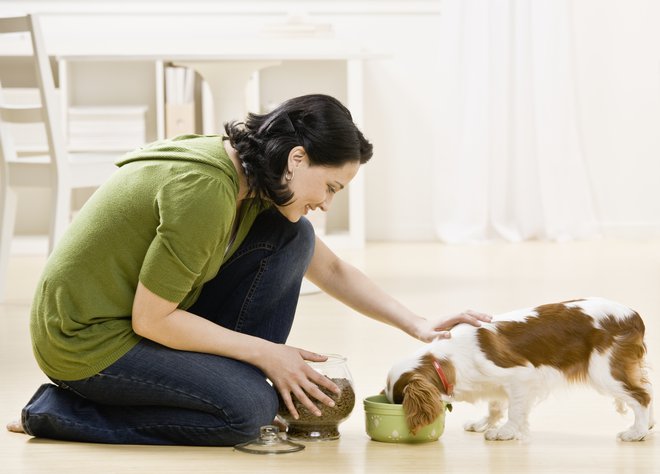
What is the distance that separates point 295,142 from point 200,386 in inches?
15.6

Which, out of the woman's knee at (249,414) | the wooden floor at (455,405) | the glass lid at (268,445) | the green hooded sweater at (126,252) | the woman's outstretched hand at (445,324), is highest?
the green hooded sweater at (126,252)

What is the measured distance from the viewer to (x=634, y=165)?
5.14m

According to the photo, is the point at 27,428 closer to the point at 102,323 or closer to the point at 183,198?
the point at 102,323

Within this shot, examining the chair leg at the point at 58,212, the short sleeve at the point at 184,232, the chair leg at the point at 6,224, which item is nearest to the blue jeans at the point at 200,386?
the short sleeve at the point at 184,232

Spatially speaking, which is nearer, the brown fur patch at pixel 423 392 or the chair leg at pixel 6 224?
the brown fur patch at pixel 423 392

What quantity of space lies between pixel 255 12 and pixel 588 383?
11.7 ft

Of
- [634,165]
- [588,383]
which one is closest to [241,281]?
[588,383]

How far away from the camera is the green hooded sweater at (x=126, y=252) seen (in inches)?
60.2

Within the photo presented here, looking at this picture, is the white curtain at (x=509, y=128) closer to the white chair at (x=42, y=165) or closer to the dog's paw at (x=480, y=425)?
the white chair at (x=42, y=165)

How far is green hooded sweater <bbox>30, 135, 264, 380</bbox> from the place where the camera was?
1530mm

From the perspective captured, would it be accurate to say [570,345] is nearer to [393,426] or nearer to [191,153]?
[393,426]

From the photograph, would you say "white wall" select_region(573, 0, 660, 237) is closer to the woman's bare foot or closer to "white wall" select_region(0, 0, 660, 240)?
"white wall" select_region(0, 0, 660, 240)

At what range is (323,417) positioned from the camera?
1.69 metres

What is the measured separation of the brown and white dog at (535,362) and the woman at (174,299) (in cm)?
6
